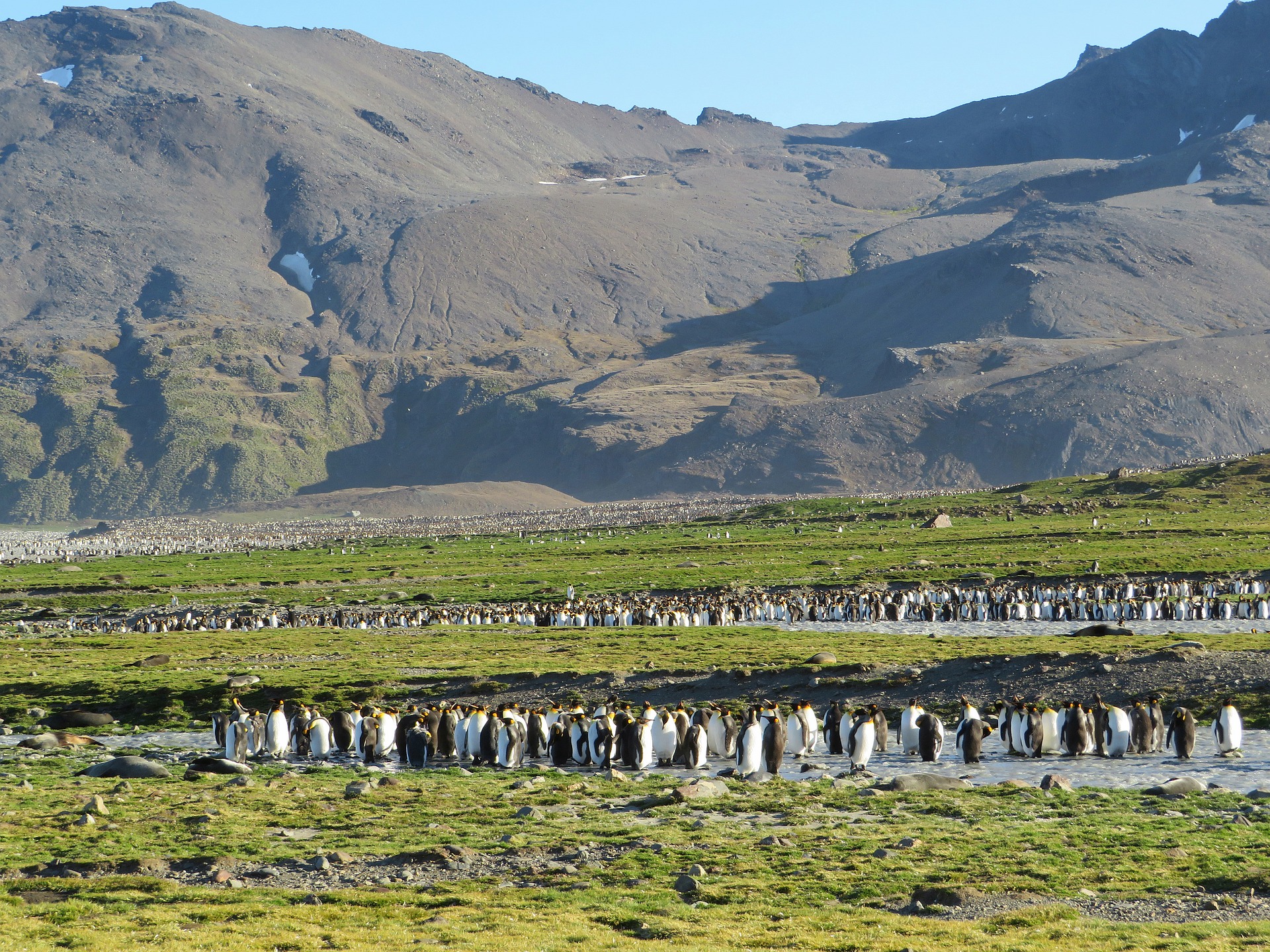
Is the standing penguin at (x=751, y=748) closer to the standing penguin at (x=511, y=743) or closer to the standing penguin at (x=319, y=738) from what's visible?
the standing penguin at (x=511, y=743)

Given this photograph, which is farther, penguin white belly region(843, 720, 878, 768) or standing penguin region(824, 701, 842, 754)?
standing penguin region(824, 701, 842, 754)

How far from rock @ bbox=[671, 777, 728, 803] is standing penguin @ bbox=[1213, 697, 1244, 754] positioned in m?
8.93

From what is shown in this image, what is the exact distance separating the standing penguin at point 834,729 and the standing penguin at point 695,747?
262cm

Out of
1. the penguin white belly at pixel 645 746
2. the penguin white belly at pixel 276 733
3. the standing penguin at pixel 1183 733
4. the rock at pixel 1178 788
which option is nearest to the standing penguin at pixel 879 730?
the penguin white belly at pixel 645 746

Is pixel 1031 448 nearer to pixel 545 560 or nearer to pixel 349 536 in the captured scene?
pixel 349 536

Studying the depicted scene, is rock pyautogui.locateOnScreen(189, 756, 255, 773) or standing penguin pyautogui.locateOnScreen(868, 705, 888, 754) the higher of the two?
standing penguin pyautogui.locateOnScreen(868, 705, 888, 754)

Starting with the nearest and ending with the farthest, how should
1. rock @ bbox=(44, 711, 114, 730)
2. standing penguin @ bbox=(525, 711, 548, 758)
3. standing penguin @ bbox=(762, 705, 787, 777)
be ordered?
standing penguin @ bbox=(762, 705, 787, 777)
standing penguin @ bbox=(525, 711, 548, 758)
rock @ bbox=(44, 711, 114, 730)

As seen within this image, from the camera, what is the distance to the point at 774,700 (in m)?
→ 27.0

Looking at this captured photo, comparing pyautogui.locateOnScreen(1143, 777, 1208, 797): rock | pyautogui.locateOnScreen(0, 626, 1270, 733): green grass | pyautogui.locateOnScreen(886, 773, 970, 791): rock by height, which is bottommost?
pyautogui.locateOnScreen(0, 626, 1270, 733): green grass

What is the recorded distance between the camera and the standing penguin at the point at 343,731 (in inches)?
984

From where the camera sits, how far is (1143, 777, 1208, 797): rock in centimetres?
1780

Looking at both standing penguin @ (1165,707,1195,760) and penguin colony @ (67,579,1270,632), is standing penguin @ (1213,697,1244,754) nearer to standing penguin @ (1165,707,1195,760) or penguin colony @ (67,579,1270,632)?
standing penguin @ (1165,707,1195,760)

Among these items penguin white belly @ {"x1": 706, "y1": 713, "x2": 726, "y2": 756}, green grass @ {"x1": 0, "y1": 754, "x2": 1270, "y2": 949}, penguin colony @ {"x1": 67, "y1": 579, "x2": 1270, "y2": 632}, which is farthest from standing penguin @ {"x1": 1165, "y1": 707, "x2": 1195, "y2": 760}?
penguin colony @ {"x1": 67, "y1": 579, "x2": 1270, "y2": 632}

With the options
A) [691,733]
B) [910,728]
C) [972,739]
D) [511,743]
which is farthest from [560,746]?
[972,739]
